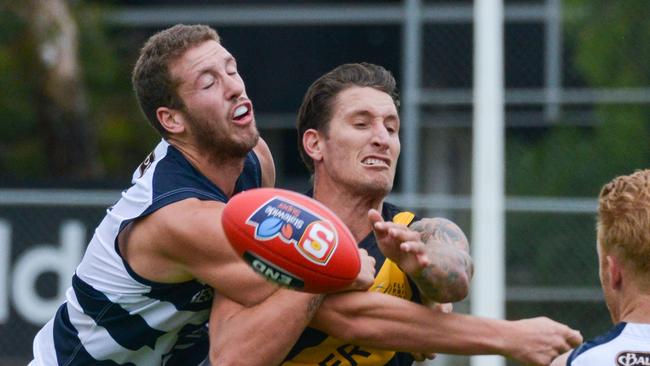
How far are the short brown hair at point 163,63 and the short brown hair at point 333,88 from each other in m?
0.42

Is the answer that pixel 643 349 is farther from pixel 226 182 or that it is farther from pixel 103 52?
pixel 103 52

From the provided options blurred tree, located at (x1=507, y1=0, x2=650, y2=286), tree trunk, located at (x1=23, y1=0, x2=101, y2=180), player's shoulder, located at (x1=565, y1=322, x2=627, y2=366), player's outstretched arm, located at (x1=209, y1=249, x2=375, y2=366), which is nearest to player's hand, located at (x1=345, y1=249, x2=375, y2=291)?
player's outstretched arm, located at (x1=209, y1=249, x2=375, y2=366)

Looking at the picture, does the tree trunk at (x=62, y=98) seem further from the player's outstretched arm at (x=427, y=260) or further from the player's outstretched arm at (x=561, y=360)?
the player's outstretched arm at (x=561, y=360)

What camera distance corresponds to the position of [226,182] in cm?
464

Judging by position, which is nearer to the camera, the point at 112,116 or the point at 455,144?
the point at 455,144

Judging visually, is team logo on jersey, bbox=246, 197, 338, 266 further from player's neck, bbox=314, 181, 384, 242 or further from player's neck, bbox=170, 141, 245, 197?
player's neck, bbox=170, 141, 245, 197

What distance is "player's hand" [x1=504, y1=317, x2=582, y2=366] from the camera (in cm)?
402

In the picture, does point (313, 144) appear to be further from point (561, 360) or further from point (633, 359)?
point (633, 359)

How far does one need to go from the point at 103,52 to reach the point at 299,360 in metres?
8.94

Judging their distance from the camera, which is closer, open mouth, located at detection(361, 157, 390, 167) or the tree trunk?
open mouth, located at detection(361, 157, 390, 167)

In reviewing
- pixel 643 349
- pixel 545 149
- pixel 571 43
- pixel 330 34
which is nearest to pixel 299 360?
pixel 643 349

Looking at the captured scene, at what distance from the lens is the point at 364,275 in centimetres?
409

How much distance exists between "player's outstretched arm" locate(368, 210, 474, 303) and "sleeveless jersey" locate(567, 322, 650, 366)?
0.48 metres

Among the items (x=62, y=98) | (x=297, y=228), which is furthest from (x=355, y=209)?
(x=62, y=98)
